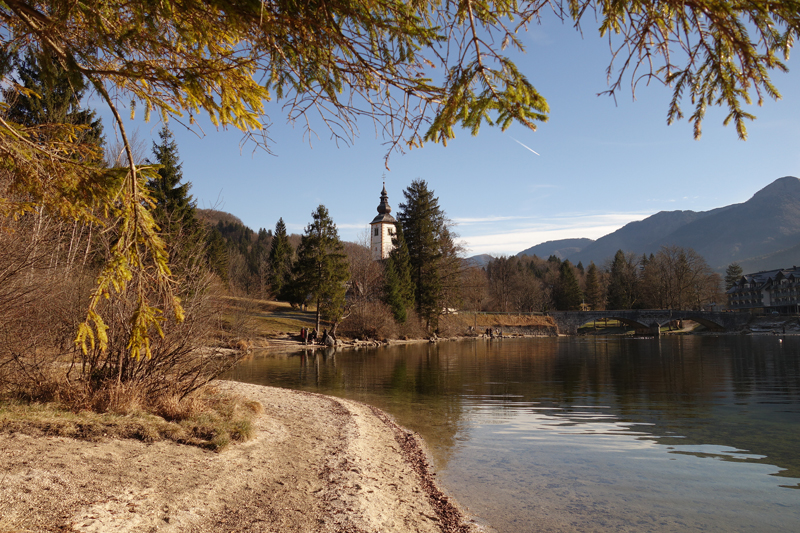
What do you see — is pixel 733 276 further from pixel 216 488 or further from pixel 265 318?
pixel 216 488

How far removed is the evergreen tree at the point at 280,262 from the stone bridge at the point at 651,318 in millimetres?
40881

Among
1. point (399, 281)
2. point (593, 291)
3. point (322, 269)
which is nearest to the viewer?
point (322, 269)

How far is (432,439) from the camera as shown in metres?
9.89

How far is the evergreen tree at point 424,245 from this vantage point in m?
53.8

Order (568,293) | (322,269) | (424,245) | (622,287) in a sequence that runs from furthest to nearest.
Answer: (568,293) < (622,287) < (424,245) < (322,269)

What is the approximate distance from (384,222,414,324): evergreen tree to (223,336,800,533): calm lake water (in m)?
25.1

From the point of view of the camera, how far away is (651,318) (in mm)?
72062

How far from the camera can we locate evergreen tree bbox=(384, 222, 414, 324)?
4700 cm

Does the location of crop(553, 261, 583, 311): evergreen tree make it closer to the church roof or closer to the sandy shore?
the church roof

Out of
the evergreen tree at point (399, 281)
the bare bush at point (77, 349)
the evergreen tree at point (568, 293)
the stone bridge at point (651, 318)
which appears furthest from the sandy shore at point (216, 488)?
the evergreen tree at point (568, 293)

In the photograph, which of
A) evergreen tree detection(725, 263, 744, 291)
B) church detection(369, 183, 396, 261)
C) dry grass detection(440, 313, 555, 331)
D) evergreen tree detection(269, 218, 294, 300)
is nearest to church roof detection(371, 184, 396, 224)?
church detection(369, 183, 396, 261)

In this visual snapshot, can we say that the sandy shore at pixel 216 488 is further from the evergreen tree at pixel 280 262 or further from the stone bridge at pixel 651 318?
the stone bridge at pixel 651 318

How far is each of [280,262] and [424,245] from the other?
23380 millimetres

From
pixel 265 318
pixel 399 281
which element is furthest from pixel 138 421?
pixel 399 281
